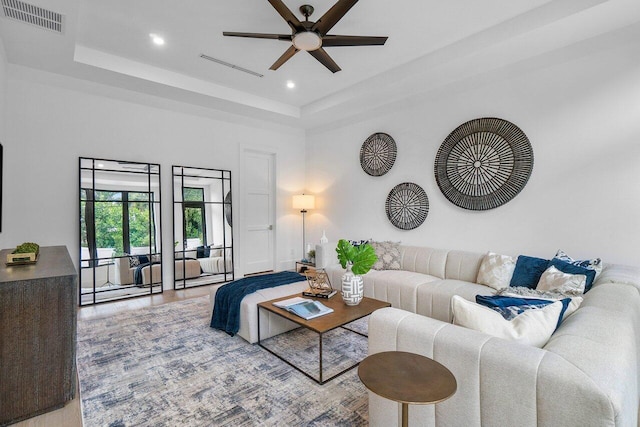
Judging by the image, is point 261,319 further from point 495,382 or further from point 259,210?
point 259,210

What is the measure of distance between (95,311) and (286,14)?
3986 mm

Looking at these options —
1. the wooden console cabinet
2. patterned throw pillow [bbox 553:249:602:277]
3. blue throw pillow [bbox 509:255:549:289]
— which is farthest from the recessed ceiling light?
patterned throw pillow [bbox 553:249:602:277]

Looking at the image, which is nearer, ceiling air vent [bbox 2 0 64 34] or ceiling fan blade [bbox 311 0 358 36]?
ceiling fan blade [bbox 311 0 358 36]

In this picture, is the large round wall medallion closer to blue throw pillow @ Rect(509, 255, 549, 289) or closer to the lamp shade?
blue throw pillow @ Rect(509, 255, 549, 289)

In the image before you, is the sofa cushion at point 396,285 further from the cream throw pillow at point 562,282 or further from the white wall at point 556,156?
the cream throw pillow at point 562,282

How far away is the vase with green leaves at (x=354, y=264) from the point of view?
2615 millimetres

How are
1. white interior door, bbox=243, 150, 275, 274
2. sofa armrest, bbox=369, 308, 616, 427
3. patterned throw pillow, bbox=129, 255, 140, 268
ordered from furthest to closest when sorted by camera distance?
white interior door, bbox=243, 150, 275, 274 → patterned throw pillow, bbox=129, 255, 140, 268 → sofa armrest, bbox=369, 308, 616, 427

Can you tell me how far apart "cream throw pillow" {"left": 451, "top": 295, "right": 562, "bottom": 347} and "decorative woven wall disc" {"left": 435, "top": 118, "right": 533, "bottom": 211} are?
253cm

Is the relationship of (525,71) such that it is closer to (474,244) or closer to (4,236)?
(474,244)

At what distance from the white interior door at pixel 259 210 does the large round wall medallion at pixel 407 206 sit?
93.7 inches

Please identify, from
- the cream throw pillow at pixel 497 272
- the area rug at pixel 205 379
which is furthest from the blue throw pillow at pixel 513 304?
the cream throw pillow at pixel 497 272

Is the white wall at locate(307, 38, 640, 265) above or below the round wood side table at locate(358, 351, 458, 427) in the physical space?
above

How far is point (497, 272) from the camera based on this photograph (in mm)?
3207

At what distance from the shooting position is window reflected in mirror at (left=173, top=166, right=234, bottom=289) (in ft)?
15.5
